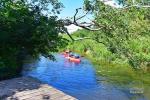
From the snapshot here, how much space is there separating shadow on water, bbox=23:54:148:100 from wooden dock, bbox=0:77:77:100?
8769 millimetres

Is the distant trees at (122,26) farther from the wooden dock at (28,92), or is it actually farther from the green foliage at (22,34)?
the wooden dock at (28,92)

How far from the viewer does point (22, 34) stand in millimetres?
19766

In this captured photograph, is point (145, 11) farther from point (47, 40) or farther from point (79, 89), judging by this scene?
point (79, 89)

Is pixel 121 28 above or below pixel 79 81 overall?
above

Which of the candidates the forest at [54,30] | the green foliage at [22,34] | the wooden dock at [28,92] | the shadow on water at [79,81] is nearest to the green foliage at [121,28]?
the forest at [54,30]

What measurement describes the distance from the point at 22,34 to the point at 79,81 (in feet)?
34.9

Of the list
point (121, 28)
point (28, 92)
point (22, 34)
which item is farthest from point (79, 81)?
point (28, 92)

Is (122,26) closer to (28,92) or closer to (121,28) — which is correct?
(121,28)

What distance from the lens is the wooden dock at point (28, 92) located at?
13039 mm

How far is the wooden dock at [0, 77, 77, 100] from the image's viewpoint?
42.8 feet

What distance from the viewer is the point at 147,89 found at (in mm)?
26969

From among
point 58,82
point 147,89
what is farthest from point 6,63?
point 147,89

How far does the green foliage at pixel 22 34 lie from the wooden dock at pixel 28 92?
11.0 ft

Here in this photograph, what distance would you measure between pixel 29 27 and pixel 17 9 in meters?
Answer: 1.37
